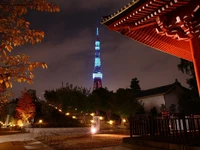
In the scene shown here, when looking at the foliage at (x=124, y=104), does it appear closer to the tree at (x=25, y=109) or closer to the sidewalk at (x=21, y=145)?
the tree at (x=25, y=109)

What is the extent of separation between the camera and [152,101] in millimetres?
34438

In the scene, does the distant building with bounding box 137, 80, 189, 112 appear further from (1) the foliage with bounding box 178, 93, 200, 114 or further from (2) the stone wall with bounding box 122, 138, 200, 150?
(2) the stone wall with bounding box 122, 138, 200, 150

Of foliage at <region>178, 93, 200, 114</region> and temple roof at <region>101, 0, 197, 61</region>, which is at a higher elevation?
temple roof at <region>101, 0, 197, 61</region>

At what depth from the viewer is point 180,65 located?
2189 cm

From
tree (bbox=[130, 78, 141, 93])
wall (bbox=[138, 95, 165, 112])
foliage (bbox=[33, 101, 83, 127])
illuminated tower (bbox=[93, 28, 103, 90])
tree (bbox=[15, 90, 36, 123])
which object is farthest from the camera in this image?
illuminated tower (bbox=[93, 28, 103, 90])

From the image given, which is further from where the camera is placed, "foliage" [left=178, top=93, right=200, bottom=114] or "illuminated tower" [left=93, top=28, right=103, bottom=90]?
"illuminated tower" [left=93, top=28, right=103, bottom=90]

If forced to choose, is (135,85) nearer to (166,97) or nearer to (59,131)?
(166,97)

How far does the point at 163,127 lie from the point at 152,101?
28691 millimetres

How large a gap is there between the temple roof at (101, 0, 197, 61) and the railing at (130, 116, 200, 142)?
122 inches

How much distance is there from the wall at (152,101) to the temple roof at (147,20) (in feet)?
83.0

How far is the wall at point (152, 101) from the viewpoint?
107 ft

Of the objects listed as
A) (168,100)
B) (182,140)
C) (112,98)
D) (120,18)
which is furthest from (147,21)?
(168,100)

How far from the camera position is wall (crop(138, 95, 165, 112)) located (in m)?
32.7

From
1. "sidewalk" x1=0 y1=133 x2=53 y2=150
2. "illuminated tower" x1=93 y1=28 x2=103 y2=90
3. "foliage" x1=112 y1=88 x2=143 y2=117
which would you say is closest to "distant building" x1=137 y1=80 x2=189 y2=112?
"foliage" x1=112 y1=88 x2=143 y2=117
